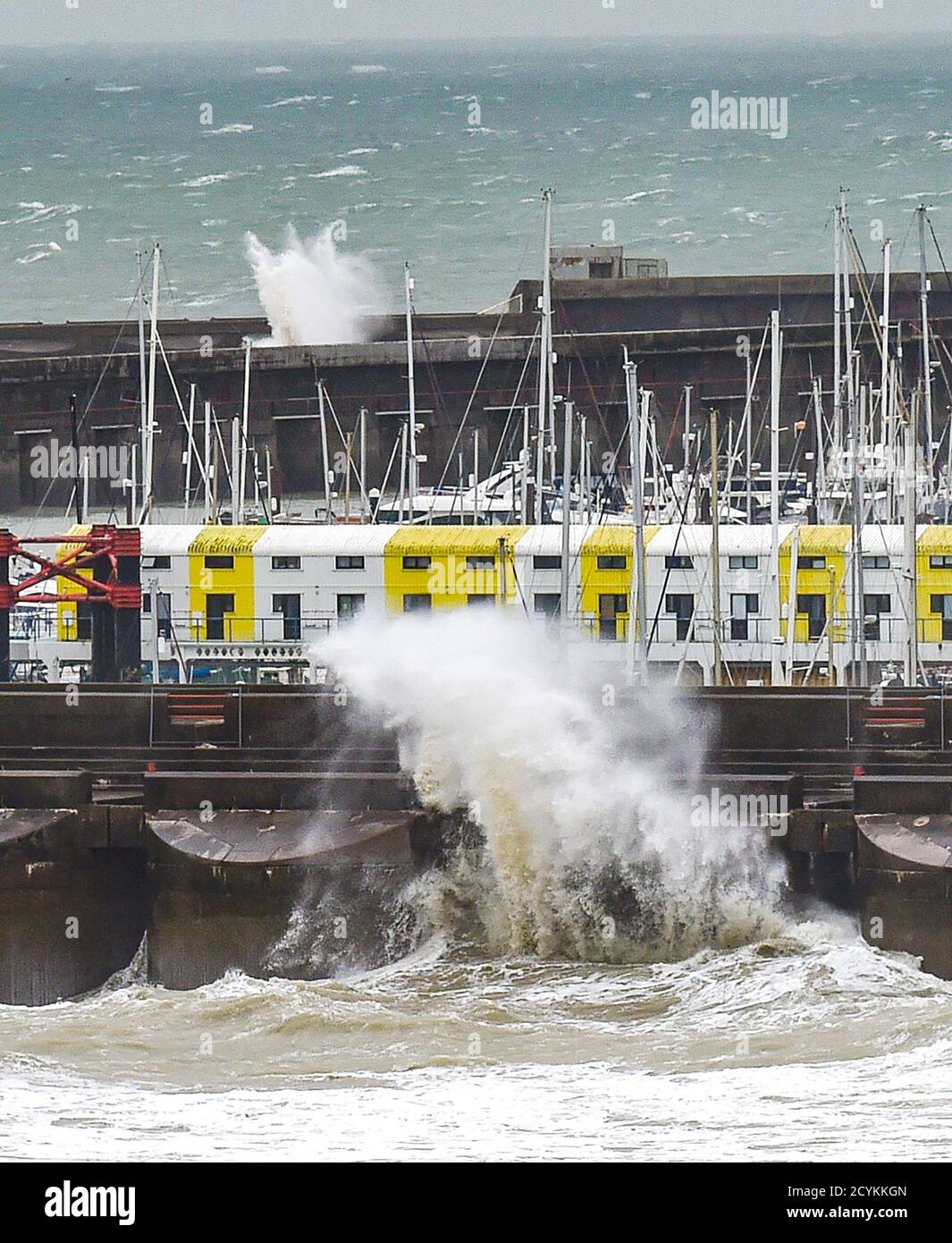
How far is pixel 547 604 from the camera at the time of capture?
35.3 meters

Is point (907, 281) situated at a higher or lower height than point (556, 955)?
higher

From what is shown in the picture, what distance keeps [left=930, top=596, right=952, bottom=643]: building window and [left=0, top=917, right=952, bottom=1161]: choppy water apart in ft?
43.9

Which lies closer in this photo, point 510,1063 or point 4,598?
point 510,1063

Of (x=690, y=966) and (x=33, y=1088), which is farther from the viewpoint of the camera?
(x=690, y=966)

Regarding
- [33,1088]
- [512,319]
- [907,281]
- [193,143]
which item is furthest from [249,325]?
[193,143]

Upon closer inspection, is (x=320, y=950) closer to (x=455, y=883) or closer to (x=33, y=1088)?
(x=455, y=883)

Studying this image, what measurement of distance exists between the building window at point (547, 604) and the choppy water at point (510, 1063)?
41.2 feet

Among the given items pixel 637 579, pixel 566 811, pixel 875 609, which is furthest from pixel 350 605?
pixel 566 811

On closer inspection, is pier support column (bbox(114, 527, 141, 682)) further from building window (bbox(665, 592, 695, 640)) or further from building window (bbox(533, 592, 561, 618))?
building window (bbox(665, 592, 695, 640))

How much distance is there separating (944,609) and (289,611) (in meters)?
9.58

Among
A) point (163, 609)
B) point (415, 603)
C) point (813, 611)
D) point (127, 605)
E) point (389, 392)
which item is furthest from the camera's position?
point (389, 392)

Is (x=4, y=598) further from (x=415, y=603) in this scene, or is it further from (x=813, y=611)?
(x=813, y=611)

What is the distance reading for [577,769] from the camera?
23875 mm

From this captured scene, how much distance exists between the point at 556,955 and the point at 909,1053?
4.62 metres
